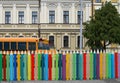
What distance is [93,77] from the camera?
50.7ft

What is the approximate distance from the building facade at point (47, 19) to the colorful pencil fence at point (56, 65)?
4320 centimetres

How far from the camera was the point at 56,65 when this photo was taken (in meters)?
15.3

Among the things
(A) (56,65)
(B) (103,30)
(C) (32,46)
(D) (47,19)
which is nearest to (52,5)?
(D) (47,19)

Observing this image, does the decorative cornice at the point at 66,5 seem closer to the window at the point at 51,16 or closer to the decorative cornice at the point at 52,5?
the decorative cornice at the point at 52,5

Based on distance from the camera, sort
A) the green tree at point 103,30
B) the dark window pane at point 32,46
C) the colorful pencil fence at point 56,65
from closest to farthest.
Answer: the colorful pencil fence at point 56,65, the dark window pane at point 32,46, the green tree at point 103,30

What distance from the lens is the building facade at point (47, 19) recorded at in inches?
2320

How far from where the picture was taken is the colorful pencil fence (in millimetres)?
15156

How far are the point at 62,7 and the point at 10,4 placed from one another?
8288mm

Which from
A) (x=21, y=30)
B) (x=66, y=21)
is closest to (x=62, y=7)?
(x=66, y=21)

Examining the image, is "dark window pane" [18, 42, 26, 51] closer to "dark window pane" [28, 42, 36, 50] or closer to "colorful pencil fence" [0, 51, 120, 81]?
"dark window pane" [28, 42, 36, 50]

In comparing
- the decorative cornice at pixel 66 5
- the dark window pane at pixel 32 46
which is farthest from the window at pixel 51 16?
the dark window pane at pixel 32 46

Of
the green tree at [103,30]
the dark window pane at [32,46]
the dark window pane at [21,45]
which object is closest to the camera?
the dark window pane at [21,45]

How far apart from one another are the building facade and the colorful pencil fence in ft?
142

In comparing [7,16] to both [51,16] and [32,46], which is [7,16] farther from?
[32,46]
